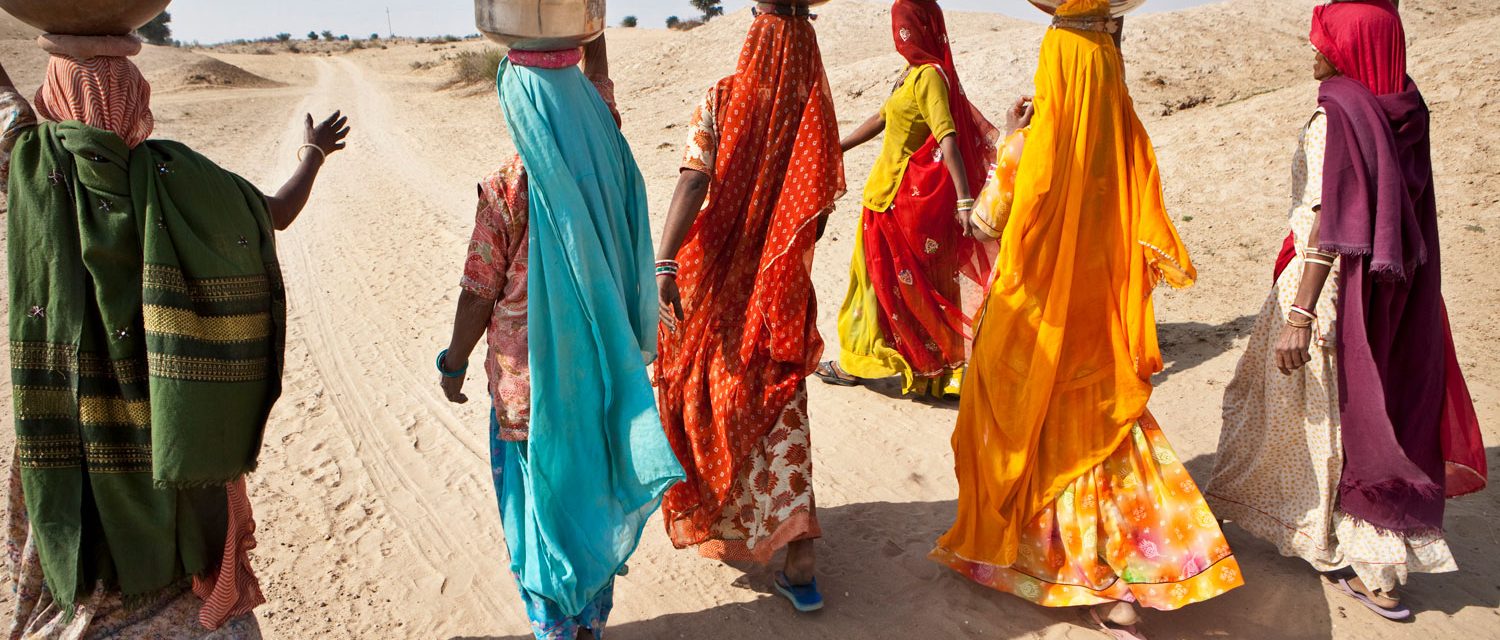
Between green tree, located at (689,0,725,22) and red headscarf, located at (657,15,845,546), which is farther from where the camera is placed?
green tree, located at (689,0,725,22)

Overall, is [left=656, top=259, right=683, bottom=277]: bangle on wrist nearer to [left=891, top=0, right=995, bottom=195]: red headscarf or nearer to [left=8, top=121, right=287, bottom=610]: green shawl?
[left=8, top=121, right=287, bottom=610]: green shawl

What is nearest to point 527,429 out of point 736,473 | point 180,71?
point 736,473

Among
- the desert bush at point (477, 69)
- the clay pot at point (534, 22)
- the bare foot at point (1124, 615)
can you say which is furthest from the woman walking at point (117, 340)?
the desert bush at point (477, 69)

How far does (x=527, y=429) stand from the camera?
292cm

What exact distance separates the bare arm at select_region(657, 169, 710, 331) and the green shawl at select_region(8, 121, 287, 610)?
1.26 m

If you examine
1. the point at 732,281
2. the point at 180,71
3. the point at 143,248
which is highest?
the point at 143,248

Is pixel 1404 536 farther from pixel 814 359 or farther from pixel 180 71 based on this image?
pixel 180 71

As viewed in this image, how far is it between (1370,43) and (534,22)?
2.67m

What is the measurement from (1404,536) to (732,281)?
99.3 inches

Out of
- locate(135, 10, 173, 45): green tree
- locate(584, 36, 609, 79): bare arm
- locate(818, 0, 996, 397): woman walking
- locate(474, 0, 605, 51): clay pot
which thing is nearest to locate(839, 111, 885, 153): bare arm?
locate(818, 0, 996, 397): woman walking

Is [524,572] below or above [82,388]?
below

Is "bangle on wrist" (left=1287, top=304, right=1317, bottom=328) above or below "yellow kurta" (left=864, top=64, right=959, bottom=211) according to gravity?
below

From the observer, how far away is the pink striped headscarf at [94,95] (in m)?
2.27

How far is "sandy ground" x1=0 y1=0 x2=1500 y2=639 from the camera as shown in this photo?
141 inches
